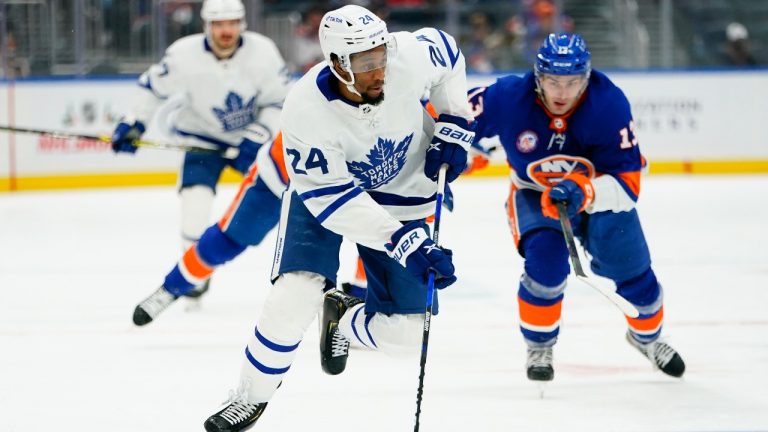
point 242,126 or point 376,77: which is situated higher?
point 376,77

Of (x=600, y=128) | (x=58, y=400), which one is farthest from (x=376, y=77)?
(x=58, y=400)

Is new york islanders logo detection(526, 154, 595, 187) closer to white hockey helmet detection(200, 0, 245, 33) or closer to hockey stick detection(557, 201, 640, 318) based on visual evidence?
hockey stick detection(557, 201, 640, 318)

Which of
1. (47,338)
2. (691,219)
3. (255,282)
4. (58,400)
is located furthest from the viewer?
(691,219)

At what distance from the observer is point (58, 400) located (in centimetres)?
342

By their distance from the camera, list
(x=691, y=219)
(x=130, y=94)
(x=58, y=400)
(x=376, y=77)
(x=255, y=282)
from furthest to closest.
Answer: (x=130, y=94) → (x=691, y=219) → (x=255, y=282) → (x=58, y=400) → (x=376, y=77)

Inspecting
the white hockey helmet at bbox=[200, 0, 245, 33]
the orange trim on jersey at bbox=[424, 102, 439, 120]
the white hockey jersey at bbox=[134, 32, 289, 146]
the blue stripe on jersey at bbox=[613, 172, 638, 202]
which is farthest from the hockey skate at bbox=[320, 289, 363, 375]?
the white hockey helmet at bbox=[200, 0, 245, 33]

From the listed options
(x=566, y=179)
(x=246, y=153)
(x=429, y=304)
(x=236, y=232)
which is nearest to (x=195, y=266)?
(x=236, y=232)

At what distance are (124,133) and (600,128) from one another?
2.47m

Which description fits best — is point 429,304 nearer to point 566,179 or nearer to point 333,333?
point 333,333

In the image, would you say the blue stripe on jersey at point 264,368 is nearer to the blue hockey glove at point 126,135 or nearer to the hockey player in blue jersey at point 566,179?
the hockey player in blue jersey at point 566,179

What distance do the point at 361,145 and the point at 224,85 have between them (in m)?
2.42

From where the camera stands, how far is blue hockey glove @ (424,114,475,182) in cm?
303

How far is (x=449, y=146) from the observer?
3.03 m

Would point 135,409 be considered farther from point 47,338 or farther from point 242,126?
point 242,126
